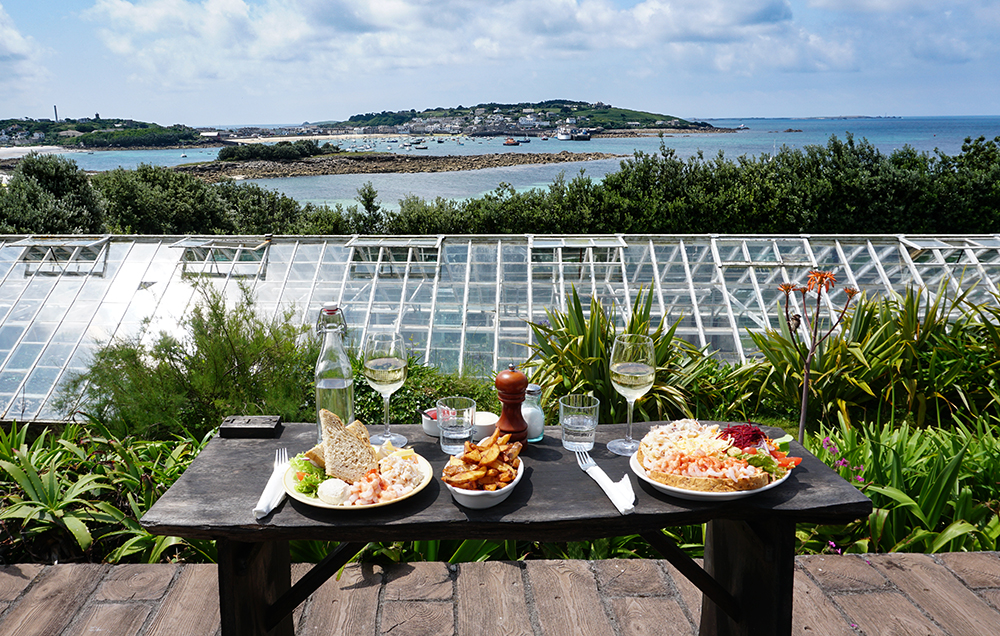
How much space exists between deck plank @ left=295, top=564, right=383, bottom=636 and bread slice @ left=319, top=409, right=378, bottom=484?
4.12ft

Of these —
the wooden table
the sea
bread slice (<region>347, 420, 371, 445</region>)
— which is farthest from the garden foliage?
the sea

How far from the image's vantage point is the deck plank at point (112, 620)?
2617 millimetres

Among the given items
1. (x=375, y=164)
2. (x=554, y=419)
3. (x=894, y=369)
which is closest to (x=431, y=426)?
(x=554, y=419)

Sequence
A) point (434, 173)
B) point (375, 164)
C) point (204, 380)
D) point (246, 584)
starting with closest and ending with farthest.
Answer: point (246, 584) → point (204, 380) → point (434, 173) → point (375, 164)

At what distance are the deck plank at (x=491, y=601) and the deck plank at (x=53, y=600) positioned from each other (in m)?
1.63

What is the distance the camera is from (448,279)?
22.0 ft

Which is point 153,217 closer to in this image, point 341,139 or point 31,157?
point 31,157

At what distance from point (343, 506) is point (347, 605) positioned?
143cm

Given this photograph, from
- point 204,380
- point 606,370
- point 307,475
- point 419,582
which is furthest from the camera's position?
point 606,370

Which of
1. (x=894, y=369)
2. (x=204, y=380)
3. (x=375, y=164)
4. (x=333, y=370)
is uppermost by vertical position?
(x=375, y=164)

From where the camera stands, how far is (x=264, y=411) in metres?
4.00

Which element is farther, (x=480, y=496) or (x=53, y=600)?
(x=53, y=600)

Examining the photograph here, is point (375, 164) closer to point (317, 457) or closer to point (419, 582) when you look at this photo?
point (419, 582)

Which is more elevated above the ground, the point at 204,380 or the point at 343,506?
the point at 343,506
